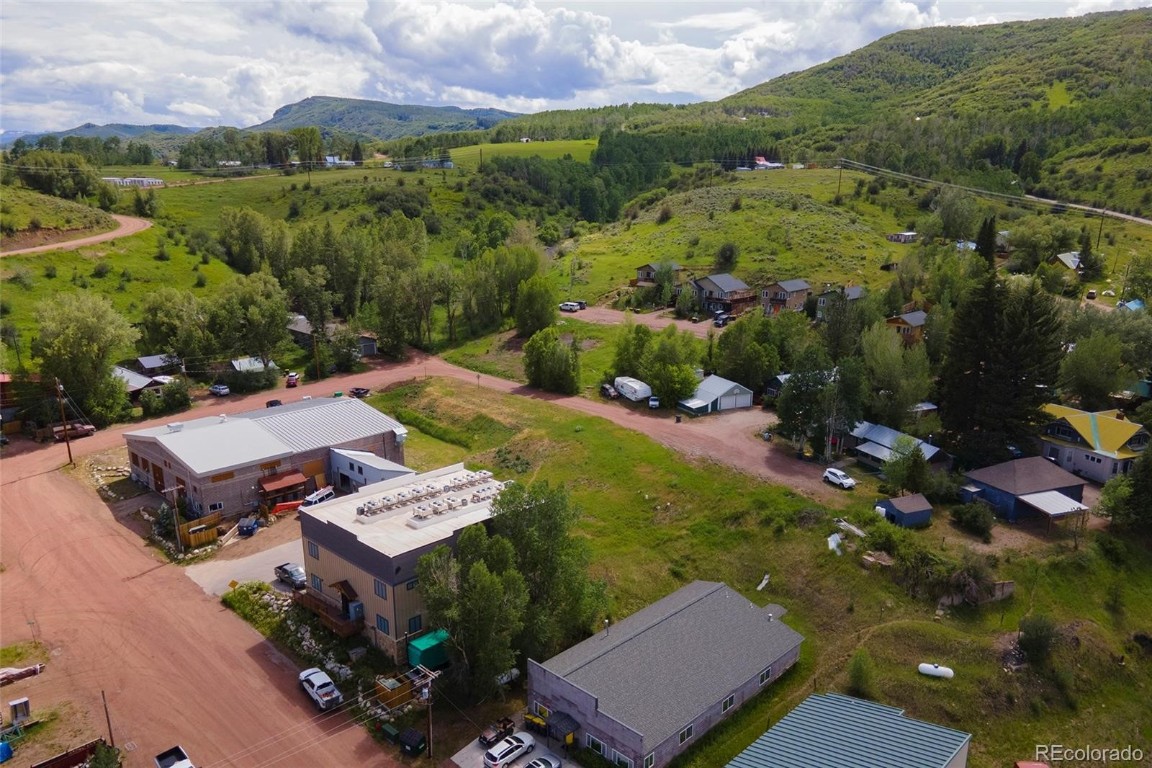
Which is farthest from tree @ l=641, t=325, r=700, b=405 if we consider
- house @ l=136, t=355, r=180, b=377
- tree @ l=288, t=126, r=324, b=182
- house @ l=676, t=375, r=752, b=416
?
tree @ l=288, t=126, r=324, b=182

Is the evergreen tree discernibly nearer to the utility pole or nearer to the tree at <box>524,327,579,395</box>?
the tree at <box>524,327,579,395</box>

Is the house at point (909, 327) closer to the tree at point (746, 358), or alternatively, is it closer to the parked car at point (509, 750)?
the tree at point (746, 358)

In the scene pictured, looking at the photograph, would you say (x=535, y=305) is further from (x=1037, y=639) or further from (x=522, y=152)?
(x=522, y=152)

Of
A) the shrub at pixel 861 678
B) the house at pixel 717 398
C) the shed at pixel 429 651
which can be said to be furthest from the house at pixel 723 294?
the shed at pixel 429 651

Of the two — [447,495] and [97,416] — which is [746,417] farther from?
[97,416]

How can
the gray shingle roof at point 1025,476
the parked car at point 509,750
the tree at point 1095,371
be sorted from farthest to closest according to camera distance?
the tree at point 1095,371, the gray shingle roof at point 1025,476, the parked car at point 509,750

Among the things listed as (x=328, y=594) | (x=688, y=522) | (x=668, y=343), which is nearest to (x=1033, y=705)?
(x=688, y=522)
